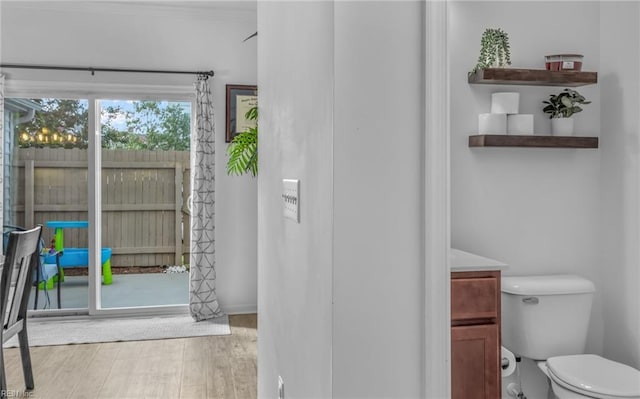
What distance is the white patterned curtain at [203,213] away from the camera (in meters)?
4.33

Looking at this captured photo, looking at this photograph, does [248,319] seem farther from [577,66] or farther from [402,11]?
[402,11]

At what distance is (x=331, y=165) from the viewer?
0.99 meters

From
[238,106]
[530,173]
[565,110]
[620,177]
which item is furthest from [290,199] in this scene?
[238,106]

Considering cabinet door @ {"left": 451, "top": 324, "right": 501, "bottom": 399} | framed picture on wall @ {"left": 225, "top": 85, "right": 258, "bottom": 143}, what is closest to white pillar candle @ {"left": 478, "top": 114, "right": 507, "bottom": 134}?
cabinet door @ {"left": 451, "top": 324, "right": 501, "bottom": 399}

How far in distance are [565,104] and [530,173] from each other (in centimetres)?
39

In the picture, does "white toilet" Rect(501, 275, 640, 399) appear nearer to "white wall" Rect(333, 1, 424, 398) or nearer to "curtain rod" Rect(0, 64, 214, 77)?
"white wall" Rect(333, 1, 424, 398)

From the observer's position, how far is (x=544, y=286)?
237 cm

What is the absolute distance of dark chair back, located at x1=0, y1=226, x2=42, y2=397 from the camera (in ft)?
7.47

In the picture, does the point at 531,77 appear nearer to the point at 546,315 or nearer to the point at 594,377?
the point at 546,315

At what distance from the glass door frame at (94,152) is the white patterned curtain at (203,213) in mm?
321

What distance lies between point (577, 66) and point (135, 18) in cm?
355

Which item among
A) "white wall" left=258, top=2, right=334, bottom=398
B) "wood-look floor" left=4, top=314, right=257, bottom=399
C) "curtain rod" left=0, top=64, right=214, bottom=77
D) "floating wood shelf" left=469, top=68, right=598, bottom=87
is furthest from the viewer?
"curtain rod" left=0, top=64, right=214, bottom=77

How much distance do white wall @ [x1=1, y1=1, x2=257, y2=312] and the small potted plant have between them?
2.74 meters

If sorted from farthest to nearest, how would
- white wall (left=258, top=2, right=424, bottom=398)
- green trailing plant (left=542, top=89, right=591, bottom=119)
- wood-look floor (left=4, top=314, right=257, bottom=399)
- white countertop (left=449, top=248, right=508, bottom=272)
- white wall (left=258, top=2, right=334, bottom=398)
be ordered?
wood-look floor (left=4, top=314, right=257, bottom=399), green trailing plant (left=542, top=89, right=591, bottom=119), white countertop (left=449, top=248, right=508, bottom=272), white wall (left=258, top=2, right=334, bottom=398), white wall (left=258, top=2, right=424, bottom=398)
